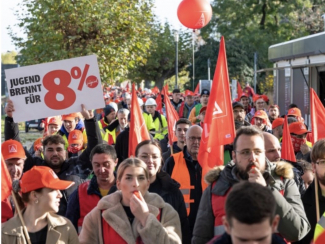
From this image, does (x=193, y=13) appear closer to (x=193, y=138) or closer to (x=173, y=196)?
(x=193, y=138)

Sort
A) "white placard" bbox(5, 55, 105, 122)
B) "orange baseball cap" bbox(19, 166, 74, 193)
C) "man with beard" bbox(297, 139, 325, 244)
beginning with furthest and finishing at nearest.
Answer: "white placard" bbox(5, 55, 105, 122) → "man with beard" bbox(297, 139, 325, 244) → "orange baseball cap" bbox(19, 166, 74, 193)

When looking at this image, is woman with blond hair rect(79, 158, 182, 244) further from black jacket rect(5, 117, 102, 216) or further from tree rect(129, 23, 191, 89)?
tree rect(129, 23, 191, 89)

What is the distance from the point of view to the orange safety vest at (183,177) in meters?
7.15

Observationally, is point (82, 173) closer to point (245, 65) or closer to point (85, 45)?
point (85, 45)

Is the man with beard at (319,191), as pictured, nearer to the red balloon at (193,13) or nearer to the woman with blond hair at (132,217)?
the woman with blond hair at (132,217)

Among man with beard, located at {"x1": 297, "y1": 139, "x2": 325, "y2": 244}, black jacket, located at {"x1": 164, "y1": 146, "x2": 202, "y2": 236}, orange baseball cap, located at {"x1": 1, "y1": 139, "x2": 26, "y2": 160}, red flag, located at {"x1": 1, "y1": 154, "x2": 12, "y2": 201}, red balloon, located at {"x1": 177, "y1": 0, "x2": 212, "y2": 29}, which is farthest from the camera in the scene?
red balloon, located at {"x1": 177, "y1": 0, "x2": 212, "y2": 29}

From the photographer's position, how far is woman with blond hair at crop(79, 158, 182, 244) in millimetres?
4879

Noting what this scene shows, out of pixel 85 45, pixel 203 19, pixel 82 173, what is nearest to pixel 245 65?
pixel 85 45

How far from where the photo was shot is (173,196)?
604 centimetres

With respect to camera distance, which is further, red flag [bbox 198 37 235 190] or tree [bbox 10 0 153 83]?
tree [bbox 10 0 153 83]

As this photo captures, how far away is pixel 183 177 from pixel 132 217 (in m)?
2.29

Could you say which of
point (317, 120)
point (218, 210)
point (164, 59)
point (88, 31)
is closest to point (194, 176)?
point (218, 210)

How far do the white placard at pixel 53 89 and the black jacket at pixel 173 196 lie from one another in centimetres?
158

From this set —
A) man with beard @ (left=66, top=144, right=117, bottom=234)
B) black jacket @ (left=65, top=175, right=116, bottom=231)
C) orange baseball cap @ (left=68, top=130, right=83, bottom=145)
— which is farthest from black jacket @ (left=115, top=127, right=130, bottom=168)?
black jacket @ (left=65, top=175, right=116, bottom=231)
